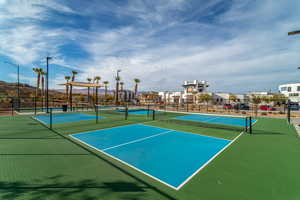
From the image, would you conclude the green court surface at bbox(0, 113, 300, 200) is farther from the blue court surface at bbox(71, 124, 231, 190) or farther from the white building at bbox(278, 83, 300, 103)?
the white building at bbox(278, 83, 300, 103)

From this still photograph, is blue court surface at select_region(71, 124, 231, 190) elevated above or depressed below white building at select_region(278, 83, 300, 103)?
below

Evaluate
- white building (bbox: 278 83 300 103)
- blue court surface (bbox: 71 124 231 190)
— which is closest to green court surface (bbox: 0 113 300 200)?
blue court surface (bbox: 71 124 231 190)

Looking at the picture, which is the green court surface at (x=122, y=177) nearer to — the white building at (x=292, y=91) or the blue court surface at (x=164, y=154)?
the blue court surface at (x=164, y=154)

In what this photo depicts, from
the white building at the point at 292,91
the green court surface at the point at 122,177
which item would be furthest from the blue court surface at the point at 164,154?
the white building at the point at 292,91

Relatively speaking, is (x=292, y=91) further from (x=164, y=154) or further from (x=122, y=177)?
(x=122, y=177)

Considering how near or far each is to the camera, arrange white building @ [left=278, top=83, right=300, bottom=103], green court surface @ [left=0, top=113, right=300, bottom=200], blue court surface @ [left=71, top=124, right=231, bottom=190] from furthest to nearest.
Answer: white building @ [left=278, top=83, right=300, bottom=103] < blue court surface @ [left=71, top=124, right=231, bottom=190] < green court surface @ [left=0, top=113, right=300, bottom=200]

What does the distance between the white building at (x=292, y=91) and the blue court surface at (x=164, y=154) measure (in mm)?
55604

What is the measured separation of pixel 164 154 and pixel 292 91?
6197 centimetres

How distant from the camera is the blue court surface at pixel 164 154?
3.40 meters

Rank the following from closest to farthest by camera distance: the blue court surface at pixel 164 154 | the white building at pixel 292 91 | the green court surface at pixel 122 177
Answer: the green court surface at pixel 122 177 → the blue court surface at pixel 164 154 → the white building at pixel 292 91

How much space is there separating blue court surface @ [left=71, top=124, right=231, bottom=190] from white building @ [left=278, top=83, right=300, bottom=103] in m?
55.6

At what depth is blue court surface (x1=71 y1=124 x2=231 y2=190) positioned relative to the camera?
134 inches

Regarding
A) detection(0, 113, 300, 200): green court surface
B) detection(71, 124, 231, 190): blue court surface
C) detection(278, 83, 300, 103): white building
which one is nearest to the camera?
detection(0, 113, 300, 200): green court surface

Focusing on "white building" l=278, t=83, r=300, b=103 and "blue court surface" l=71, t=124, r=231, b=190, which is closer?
"blue court surface" l=71, t=124, r=231, b=190
